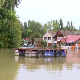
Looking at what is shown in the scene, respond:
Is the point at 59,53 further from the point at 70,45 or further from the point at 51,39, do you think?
the point at 51,39

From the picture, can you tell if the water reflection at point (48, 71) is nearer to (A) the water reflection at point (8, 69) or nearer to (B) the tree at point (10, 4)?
(A) the water reflection at point (8, 69)

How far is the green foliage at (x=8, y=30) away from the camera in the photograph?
1467 inches

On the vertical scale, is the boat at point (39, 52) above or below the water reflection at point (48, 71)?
above

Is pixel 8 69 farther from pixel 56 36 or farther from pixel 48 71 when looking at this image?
pixel 56 36

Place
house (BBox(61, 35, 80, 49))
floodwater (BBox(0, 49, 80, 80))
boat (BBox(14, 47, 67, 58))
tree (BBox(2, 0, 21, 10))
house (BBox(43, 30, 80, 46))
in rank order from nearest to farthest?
floodwater (BBox(0, 49, 80, 80)), boat (BBox(14, 47, 67, 58)), tree (BBox(2, 0, 21, 10)), house (BBox(61, 35, 80, 49)), house (BBox(43, 30, 80, 46))

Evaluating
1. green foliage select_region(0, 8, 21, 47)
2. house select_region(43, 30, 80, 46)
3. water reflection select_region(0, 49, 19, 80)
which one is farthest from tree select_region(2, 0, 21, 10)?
water reflection select_region(0, 49, 19, 80)

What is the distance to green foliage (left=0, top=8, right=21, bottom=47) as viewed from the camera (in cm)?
3726

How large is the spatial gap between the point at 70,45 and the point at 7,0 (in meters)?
19.6

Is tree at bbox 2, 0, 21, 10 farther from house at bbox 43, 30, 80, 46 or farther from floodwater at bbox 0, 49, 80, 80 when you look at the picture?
floodwater at bbox 0, 49, 80, 80

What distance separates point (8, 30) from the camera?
39594 millimetres

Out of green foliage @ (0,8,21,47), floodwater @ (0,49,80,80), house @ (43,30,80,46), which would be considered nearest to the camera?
floodwater @ (0,49,80,80)

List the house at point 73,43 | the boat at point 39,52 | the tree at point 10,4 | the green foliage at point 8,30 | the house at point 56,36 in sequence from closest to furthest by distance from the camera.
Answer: the boat at point 39,52 < the tree at point 10,4 < the green foliage at point 8,30 < the house at point 73,43 < the house at point 56,36

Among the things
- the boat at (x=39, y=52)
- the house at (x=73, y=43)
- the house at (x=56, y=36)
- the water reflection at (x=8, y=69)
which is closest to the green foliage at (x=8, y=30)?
the house at (x=73, y=43)

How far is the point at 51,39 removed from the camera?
57562mm
